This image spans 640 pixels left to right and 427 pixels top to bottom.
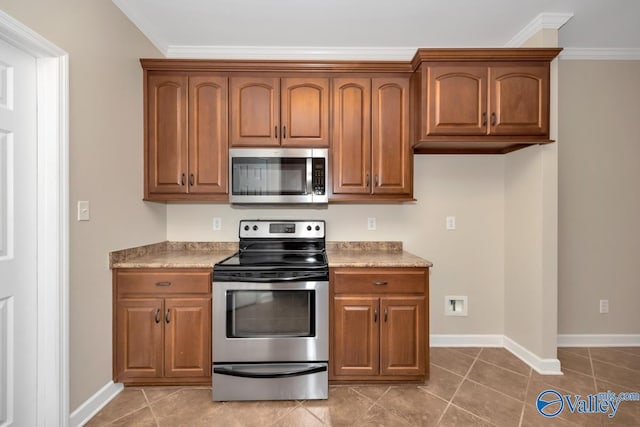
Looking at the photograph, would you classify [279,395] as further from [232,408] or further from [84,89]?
[84,89]

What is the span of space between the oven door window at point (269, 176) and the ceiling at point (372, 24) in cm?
108

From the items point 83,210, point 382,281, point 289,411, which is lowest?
point 289,411

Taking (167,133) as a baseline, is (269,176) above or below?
below

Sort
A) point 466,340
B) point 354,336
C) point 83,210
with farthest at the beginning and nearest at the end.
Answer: point 466,340, point 354,336, point 83,210

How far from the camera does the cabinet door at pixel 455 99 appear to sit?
2.30m

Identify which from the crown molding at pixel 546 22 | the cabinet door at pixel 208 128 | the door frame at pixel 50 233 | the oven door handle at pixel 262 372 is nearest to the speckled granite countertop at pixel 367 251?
the oven door handle at pixel 262 372

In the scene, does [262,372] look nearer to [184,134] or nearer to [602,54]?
[184,134]

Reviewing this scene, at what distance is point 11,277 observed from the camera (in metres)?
1.52

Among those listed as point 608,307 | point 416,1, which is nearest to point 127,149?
point 416,1

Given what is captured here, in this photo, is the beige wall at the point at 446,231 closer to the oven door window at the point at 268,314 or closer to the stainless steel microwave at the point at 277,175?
the stainless steel microwave at the point at 277,175

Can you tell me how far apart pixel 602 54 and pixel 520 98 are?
1.33m

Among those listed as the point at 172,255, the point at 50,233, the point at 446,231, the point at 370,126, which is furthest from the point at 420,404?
the point at 50,233

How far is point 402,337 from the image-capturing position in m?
2.18

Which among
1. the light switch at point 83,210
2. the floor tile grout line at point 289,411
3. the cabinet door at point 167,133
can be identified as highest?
the cabinet door at point 167,133
